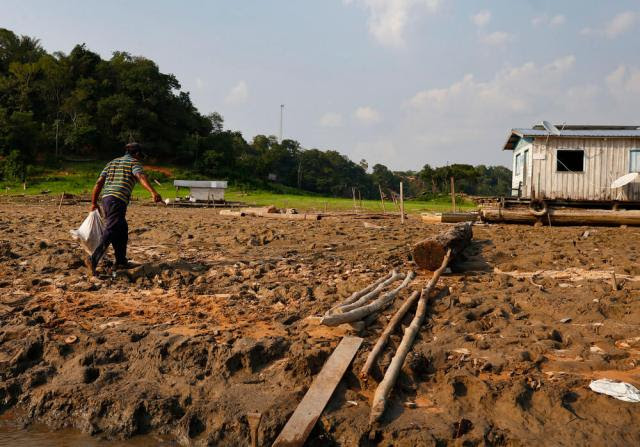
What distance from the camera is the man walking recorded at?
652cm

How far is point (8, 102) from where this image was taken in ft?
146

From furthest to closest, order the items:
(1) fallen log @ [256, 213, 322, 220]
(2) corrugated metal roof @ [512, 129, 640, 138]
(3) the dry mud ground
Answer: (2) corrugated metal roof @ [512, 129, 640, 138], (1) fallen log @ [256, 213, 322, 220], (3) the dry mud ground

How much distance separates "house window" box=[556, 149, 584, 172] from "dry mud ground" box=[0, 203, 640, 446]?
10677 mm

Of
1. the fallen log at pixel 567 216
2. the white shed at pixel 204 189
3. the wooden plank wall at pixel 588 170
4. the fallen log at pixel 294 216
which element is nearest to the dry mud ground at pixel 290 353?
the fallen log at pixel 567 216

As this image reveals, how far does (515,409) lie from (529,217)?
12.2m

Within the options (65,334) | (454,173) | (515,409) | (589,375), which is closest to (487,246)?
(589,375)

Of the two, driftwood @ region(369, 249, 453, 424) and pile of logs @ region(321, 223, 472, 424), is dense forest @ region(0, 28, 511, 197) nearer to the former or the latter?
pile of logs @ region(321, 223, 472, 424)

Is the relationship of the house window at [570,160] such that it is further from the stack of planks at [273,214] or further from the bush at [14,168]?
the bush at [14,168]

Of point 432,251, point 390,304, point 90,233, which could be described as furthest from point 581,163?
point 90,233

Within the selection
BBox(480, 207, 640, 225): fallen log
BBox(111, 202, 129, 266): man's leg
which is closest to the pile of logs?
BBox(111, 202, 129, 266): man's leg

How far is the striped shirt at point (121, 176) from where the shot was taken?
6.60 metres

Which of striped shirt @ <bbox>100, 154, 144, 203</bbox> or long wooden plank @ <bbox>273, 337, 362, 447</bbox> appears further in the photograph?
striped shirt @ <bbox>100, 154, 144, 203</bbox>

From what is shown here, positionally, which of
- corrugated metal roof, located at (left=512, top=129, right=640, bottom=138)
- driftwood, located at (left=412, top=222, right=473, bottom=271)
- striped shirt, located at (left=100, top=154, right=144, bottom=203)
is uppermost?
corrugated metal roof, located at (left=512, top=129, right=640, bottom=138)

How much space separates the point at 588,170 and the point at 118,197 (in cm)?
1528
